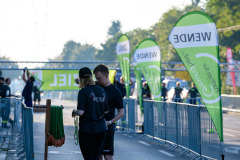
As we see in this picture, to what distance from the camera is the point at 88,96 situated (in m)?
6.48

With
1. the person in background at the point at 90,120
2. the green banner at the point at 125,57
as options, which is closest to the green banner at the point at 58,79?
the green banner at the point at 125,57

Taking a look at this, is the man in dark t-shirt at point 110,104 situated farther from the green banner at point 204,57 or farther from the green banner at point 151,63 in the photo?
the green banner at point 151,63

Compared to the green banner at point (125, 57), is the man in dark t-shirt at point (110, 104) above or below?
below

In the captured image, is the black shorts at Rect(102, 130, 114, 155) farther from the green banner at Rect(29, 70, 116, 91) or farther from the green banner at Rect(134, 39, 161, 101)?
the green banner at Rect(29, 70, 116, 91)

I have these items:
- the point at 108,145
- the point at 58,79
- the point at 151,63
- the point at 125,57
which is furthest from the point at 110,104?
the point at 58,79

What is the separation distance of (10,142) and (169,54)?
65.2 m

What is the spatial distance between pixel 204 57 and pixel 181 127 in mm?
2972

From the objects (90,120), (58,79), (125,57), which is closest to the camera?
(90,120)

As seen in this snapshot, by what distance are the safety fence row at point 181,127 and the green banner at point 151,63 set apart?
586mm

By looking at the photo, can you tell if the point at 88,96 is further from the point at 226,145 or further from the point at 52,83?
the point at 52,83

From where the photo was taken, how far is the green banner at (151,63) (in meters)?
16.0

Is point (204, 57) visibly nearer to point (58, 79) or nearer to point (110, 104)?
point (110, 104)

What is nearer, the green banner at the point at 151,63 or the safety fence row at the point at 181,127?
the safety fence row at the point at 181,127

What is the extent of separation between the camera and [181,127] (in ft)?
39.9
